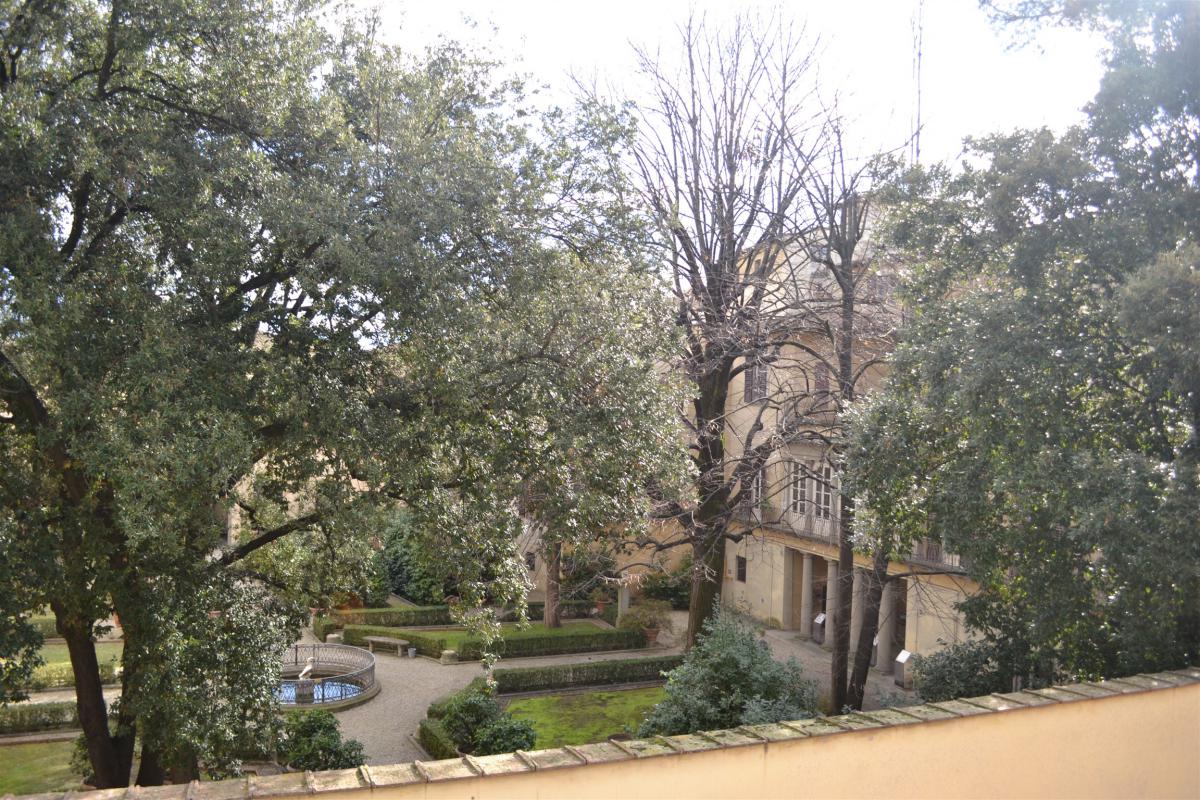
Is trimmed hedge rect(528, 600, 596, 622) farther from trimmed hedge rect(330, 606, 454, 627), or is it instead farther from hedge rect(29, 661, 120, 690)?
hedge rect(29, 661, 120, 690)

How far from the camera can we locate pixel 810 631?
1068 inches

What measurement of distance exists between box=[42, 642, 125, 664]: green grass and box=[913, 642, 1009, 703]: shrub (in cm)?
1956

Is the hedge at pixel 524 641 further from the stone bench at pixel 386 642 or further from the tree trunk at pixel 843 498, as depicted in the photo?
the tree trunk at pixel 843 498

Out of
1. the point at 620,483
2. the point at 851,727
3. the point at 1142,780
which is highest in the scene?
the point at 620,483

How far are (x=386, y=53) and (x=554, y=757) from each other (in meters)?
7.93

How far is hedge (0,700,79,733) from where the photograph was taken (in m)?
17.9

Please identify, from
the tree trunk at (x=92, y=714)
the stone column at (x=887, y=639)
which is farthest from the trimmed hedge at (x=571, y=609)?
the tree trunk at (x=92, y=714)

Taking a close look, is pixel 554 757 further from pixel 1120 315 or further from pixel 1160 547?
pixel 1120 315

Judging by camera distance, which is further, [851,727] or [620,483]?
[620,483]

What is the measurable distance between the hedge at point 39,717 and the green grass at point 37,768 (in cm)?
66

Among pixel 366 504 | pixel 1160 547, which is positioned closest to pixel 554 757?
pixel 366 504

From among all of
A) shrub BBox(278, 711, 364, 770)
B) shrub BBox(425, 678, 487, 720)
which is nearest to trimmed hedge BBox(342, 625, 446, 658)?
shrub BBox(425, 678, 487, 720)

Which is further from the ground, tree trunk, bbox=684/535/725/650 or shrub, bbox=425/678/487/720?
tree trunk, bbox=684/535/725/650

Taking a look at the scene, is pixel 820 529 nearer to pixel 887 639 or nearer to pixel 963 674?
pixel 887 639
